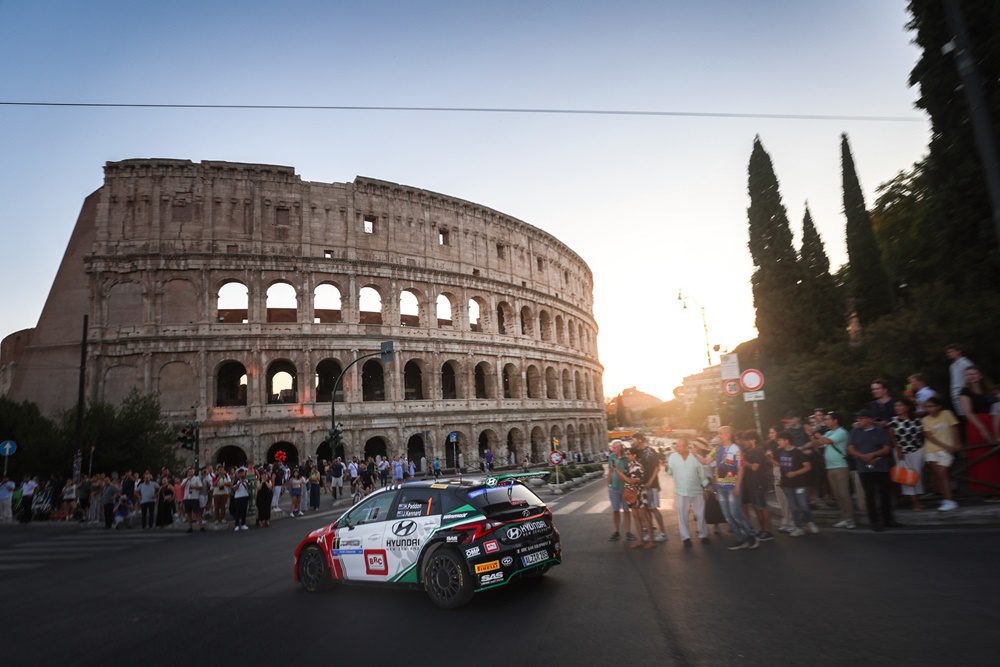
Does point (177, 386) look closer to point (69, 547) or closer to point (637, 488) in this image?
point (69, 547)

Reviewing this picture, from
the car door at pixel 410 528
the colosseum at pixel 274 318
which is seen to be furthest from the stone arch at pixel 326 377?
Result: the car door at pixel 410 528

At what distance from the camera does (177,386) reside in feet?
100

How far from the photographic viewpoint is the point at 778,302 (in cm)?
2473

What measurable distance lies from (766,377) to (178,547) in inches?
907

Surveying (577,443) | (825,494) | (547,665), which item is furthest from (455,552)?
(577,443)

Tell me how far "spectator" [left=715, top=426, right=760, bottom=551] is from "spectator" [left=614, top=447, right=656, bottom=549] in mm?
1236

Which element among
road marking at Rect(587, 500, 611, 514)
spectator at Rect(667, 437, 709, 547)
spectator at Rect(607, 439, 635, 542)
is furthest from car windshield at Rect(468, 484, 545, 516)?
road marking at Rect(587, 500, 611, 514)

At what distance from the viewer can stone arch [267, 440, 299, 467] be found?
31422 mm

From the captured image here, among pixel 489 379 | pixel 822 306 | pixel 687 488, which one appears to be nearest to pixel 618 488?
pixel 687 488

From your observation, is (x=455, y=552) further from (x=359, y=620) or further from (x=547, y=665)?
(x=547, y=665)

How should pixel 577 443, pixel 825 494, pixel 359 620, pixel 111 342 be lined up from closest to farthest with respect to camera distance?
pixel 359 620 < pixel 825 494 < pixel 111 342 < pixel 577 443

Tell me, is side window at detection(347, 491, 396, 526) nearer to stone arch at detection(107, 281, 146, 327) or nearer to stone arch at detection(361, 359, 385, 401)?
stone arch at detection(361, 359, 385, 401)

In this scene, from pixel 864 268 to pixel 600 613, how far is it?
94.5 feet

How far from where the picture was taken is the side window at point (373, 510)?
269 inches
